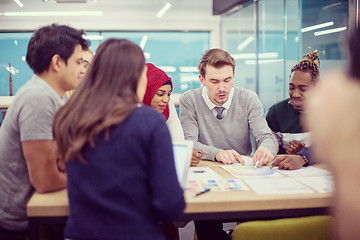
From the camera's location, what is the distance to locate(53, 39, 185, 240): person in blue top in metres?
1.10

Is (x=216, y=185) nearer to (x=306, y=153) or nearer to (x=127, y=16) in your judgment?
(x=306, y=153)

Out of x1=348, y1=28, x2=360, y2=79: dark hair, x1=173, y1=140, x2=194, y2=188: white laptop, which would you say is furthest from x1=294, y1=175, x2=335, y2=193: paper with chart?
x1=348, y1=28, x2=360, y2=79: dark hair

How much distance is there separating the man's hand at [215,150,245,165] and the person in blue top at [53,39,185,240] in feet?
3.23

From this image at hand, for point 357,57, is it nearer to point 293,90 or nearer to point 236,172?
point 236,172

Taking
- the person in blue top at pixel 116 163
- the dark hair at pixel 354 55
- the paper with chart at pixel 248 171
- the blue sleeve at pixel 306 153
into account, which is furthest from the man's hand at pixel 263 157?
the dark hair at pixel 354 55

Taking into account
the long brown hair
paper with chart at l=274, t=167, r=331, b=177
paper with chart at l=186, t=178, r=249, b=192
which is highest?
the long brown hair

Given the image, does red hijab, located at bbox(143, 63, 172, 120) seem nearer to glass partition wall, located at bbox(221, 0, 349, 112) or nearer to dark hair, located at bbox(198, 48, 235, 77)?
dark hair, located at bbox(198, 48, 235, 77)

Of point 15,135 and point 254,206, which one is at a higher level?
point 15,135

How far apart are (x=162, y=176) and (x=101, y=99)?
1.04 feet

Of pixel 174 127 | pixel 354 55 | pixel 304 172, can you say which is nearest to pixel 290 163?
pixel 304 172

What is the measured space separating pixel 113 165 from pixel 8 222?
2.42 feet

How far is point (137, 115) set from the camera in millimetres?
1131

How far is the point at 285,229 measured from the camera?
1.13 m

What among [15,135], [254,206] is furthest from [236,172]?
[15,135]
